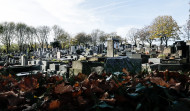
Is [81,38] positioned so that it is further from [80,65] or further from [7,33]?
[80,65]

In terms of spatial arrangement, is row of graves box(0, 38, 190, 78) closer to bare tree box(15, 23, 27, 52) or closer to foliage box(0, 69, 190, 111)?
foliage box(0, 69, 190, 111)

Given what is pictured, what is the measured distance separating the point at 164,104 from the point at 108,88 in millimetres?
439

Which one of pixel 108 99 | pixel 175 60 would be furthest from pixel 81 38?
pixel 108 99

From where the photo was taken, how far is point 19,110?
114 cm

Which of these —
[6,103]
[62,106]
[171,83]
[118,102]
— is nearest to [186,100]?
[171,83]

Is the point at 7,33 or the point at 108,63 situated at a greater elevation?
the point at 7,33

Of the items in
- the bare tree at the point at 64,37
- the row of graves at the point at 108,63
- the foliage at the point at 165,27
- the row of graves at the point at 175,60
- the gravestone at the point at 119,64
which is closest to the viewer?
the gravestone at the point at 119,64

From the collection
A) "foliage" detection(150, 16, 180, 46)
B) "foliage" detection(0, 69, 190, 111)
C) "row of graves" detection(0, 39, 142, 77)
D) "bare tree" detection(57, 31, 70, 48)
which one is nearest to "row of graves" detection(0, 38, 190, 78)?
"row of graves" detection(0, 39, 142, 77)

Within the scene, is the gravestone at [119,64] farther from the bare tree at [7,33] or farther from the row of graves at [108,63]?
the bare tree at [7,33]

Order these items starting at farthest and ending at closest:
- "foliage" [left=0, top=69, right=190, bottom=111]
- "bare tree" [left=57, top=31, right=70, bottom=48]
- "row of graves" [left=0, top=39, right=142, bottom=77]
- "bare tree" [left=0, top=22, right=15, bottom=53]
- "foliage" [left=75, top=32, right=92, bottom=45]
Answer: "foliage" [left=75, top=32, right=92, bottom=45], "bare tree" [left=57, top=31, right=70, bottom=48], "bare tree" [left=0, top=22, right=15, bottom=53], "row of graves" [left=0, top=39, right=142, bottom=77], "foliage" [left=0, top=69, right=190, bottom=111]

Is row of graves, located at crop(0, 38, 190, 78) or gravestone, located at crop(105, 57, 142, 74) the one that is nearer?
gravestone, located at crop(105, 57, 142, 74)

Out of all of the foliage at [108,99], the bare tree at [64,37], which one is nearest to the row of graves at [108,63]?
the foliage at [108,99]

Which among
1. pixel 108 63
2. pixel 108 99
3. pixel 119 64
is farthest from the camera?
pixel 108 63

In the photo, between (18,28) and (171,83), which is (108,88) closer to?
(171,83)
